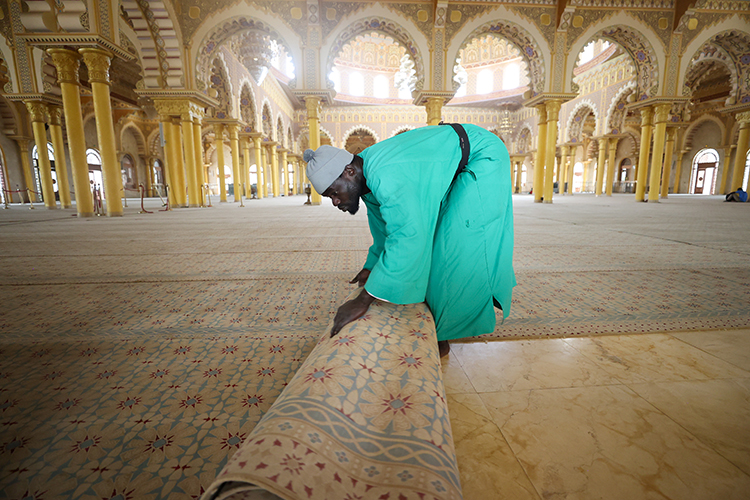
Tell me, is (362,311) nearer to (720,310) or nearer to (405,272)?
(405,272)

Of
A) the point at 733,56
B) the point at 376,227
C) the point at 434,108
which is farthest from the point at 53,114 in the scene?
the point at 733,56

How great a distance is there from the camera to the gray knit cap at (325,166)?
3.69 ft

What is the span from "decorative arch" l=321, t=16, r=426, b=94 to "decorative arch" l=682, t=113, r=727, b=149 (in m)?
17.6

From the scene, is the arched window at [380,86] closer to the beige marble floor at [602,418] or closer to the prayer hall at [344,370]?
the prayer hall at [344,370]

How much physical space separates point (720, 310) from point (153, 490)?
2305 millimetres

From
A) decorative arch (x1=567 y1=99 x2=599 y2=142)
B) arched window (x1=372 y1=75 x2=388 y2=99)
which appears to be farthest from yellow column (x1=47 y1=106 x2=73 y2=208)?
decorative arch (x1=567 y1=99 x2=599 y2=142)

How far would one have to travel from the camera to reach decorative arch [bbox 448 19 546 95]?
29.9 ft

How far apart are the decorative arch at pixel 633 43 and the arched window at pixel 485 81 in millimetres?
13365

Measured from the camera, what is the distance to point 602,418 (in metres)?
0.95

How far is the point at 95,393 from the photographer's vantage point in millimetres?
1096

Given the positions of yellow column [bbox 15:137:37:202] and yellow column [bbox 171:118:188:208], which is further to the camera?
yellow column [bbox 15:137:37:202]

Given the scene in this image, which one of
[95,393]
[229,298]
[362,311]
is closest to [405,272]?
[362,311]

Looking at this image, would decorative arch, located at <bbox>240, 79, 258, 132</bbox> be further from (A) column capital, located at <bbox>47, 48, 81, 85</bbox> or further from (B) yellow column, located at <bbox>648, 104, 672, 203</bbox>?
(B) yellow column, located at <bbox>648, 104, 672, 203</bbox>

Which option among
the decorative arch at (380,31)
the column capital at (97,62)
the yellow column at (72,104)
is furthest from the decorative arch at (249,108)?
the yellow column at (72,104)
